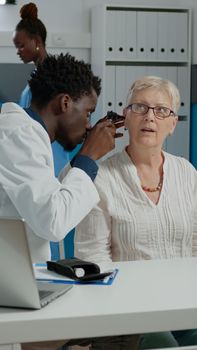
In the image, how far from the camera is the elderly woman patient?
2027 mm

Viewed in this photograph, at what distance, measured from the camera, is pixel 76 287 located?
146 centimetres

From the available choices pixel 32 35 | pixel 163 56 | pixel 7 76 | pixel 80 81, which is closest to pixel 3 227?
pixel 80 81

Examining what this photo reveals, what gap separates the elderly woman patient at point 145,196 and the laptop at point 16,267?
2.39ft

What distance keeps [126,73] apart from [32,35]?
1.24 metres

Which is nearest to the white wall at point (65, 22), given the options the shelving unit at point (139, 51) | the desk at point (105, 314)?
the shelving unit at point (139, 51)

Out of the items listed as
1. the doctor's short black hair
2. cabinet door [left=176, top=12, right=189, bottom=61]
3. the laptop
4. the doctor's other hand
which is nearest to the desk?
the laptop

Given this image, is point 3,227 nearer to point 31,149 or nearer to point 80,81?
point 31,149

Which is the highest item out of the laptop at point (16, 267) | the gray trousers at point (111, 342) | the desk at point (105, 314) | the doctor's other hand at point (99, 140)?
the doctor's other hand at point (99, 140)

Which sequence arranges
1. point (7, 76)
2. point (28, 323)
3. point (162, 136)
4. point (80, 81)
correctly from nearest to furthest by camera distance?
point (28, 323) → point (80, 81) → point (162, 136) → point (7, 76)

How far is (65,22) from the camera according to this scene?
5184mm

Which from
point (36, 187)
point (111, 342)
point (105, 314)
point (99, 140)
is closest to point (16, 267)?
point (105, 314)

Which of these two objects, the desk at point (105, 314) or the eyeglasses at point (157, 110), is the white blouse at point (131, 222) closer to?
the eyeglasses at point (157, 110)

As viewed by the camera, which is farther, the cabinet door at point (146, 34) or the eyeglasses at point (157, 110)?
the cabinet door at point (146, 34)

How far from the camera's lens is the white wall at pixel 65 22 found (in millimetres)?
5016
